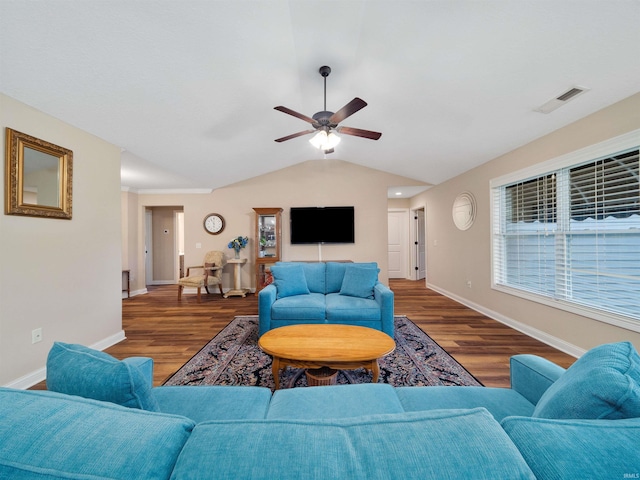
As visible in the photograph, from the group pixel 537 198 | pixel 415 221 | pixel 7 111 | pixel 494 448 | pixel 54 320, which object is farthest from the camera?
pixel 415 221

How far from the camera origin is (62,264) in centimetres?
249

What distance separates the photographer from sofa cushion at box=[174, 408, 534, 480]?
43 centimetres

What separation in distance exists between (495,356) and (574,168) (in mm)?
2063

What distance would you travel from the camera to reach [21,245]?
2.16 m

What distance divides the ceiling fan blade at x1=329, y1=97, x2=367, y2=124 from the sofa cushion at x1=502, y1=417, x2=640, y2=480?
2.10 metres

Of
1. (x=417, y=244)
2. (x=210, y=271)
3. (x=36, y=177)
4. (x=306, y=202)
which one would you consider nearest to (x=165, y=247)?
(x=210, y=271)

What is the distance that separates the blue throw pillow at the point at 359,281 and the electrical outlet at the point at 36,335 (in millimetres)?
2881

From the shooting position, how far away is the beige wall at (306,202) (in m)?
5.64

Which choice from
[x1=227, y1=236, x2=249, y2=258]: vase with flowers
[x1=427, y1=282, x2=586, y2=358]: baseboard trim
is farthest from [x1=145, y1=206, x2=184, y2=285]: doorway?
[x1=427, y1=282, x2=586, y2=358]: baseboard trim

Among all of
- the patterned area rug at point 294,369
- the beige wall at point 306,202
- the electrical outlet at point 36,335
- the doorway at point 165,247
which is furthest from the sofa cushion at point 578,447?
the doorway at point 165,247

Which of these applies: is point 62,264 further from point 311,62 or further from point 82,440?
point 311,62

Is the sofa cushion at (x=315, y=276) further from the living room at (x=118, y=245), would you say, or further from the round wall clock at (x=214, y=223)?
the round wall clock at (x=214, y=223)

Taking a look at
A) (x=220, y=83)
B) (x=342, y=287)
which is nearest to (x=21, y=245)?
(x=220, y=83)

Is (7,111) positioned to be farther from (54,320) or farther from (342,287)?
(342,287)
